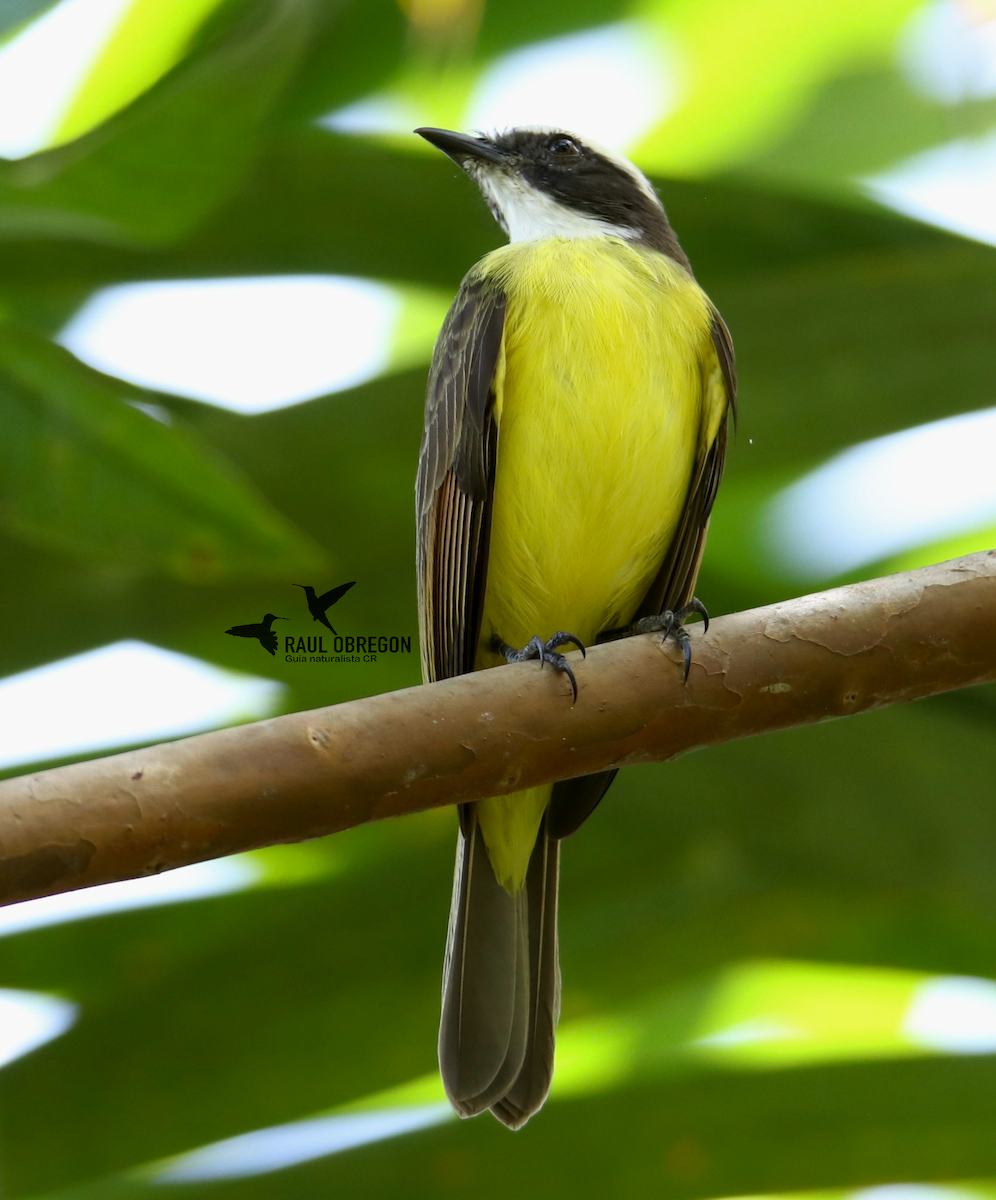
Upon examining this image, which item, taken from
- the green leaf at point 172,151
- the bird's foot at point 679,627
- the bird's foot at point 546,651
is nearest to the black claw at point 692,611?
the bird's foot at point 679,627

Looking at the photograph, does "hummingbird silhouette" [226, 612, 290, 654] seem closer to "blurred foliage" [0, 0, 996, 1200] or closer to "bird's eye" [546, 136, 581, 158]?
"blurred foliage" [0, 0, 996, 1200]

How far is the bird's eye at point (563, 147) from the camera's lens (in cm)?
277

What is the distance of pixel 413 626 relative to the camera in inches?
127

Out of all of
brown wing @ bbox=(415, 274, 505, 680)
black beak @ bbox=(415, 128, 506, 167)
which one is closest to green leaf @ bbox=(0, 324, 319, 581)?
brown wing @ bbox=(415, 274, 505, 680)

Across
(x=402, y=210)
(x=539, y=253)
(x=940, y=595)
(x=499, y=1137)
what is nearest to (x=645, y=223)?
(x=539, y=253)

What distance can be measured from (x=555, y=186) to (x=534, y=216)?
0.34 feet

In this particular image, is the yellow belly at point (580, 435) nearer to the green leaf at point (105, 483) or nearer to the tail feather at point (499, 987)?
the tail feather at point (499, 987)

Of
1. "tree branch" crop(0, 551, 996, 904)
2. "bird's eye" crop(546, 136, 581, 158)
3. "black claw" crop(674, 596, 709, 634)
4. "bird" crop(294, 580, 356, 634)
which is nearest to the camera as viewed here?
"tree branch" crop(0, 551, 996, 904)

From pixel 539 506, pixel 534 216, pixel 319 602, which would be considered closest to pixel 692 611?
pixel 539 506

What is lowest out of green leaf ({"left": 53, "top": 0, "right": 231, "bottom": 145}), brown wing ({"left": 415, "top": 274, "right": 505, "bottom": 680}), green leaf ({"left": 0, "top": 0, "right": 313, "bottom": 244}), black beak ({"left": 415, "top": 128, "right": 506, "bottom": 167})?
brown wing ({"left": 415, "top": 274, "right": 505, "bottom": 680})

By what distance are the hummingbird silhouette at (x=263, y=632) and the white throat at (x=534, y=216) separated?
1.16 m

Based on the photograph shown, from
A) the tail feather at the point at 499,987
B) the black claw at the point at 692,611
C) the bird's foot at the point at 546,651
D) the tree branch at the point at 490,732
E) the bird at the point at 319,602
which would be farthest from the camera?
the bird at the point at 319,602

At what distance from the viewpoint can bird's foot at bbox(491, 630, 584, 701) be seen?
1.59 m

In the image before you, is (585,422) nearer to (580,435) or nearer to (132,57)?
(580,435)
